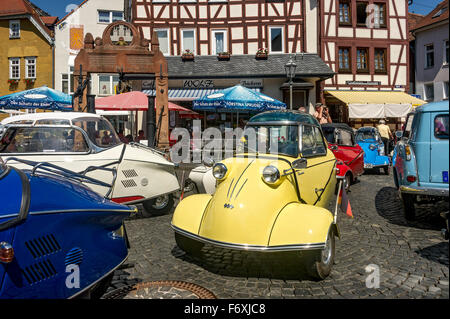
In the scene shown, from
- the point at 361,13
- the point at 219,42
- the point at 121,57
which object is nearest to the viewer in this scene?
the point at 121,57

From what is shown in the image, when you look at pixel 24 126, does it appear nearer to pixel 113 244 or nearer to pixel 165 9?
pixel 113 244

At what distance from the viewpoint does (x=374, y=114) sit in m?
18.2

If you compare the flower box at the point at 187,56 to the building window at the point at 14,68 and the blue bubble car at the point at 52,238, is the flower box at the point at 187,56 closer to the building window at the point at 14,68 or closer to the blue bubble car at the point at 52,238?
the building window at the point at 14,68

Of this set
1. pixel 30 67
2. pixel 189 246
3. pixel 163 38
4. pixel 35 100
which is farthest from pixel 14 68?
pixel 189 246

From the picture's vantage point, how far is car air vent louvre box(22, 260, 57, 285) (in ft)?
6.70

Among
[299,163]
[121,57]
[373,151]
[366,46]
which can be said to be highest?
[366,46]

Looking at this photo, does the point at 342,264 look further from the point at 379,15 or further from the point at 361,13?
the point at 379,15

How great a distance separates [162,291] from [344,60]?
70.9ft

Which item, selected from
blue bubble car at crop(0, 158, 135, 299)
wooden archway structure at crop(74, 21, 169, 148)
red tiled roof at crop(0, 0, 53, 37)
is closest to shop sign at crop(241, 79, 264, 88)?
Result: wooden archway structure at crop(74, 21, 169, 148)

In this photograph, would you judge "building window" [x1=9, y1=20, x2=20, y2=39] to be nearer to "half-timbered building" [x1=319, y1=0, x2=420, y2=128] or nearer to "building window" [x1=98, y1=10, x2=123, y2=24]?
"building window" [x1=98, y1=10, x2=123, y2=24]

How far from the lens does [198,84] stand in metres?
20.0

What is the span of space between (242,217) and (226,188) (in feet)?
1.50

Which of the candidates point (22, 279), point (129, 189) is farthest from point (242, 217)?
point (129, 189)

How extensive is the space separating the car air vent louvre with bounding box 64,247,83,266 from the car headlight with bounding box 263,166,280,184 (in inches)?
79.2
